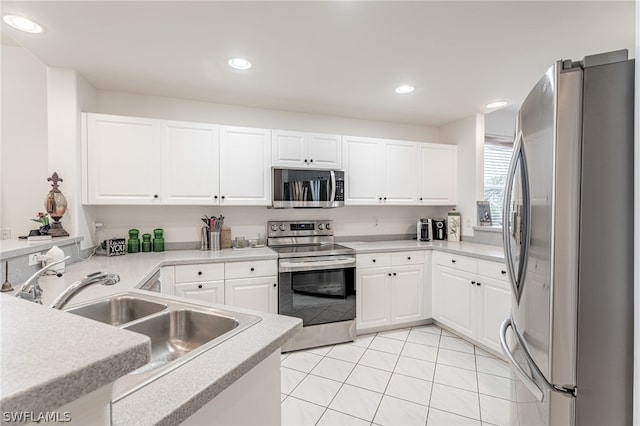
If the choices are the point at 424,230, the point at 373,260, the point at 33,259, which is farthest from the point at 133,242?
the point at 424,230

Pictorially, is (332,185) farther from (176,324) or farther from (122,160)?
(176,324)

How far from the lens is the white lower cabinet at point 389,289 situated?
10.0ft

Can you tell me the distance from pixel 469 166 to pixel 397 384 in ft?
8.41

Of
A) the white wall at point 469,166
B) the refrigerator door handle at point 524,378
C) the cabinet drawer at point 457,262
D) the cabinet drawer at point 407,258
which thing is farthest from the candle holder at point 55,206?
the white wall at point 469,166

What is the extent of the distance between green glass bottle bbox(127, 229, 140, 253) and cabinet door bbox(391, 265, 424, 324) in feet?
8.23

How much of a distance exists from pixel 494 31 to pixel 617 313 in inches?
68.2

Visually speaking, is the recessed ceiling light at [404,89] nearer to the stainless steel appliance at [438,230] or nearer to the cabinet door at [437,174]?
the cabinet door at [437,174]

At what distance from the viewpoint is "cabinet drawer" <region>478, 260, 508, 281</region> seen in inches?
98.2

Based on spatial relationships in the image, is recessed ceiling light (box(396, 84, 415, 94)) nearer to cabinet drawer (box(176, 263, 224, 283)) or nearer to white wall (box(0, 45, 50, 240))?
cabinet drawer (box(176, 263, 224, 283))

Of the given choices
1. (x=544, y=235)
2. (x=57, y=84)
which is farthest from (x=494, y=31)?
(x=57, y=84)

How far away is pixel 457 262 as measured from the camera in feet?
9.71

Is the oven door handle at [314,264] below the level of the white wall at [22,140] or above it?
below

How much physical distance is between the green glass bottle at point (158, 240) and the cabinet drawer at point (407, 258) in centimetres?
230

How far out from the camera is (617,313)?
3.08 ft
